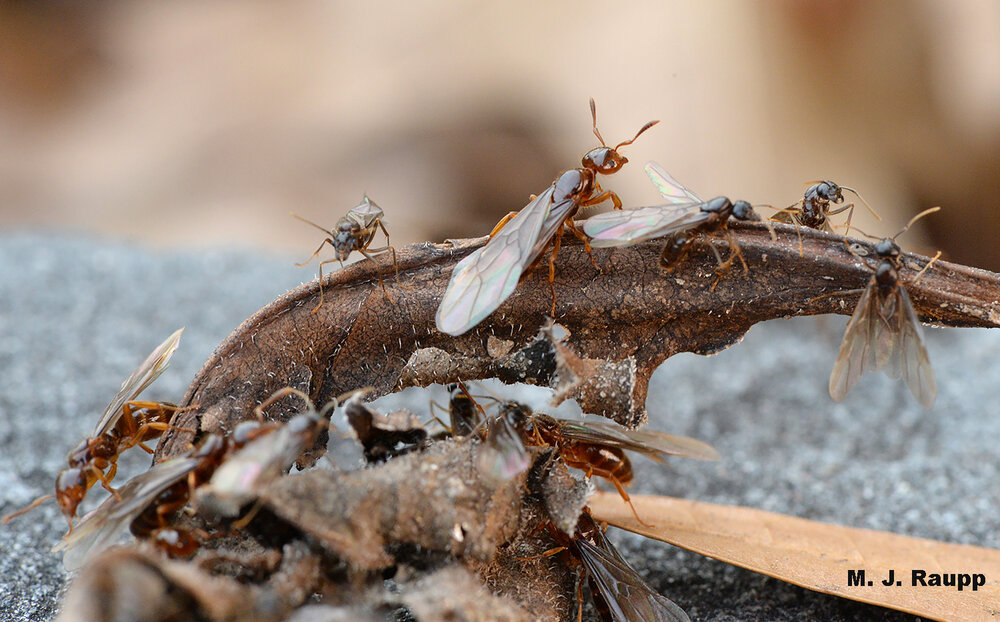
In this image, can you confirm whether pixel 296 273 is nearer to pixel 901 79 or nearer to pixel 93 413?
pixel 93 413

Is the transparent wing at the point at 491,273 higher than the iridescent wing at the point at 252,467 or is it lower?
higher

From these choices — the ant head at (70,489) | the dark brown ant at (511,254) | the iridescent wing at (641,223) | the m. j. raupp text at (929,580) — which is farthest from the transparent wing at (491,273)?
the m. j. raupp text at (929,580)

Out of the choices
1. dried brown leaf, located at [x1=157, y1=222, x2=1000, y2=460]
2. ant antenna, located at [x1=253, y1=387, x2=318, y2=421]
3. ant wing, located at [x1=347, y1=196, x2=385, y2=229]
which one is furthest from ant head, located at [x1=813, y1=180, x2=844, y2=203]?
ant antenna, located at [x1=253, y1=387, x2=318, y2=421]

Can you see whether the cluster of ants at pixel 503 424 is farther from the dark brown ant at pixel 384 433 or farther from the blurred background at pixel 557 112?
the blurred background at pixel 557 112

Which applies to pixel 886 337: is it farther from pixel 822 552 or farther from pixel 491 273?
pixel 491 273

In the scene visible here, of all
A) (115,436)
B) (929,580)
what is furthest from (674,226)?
(115,436)

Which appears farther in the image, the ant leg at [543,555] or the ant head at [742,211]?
the ant head at [742,211]

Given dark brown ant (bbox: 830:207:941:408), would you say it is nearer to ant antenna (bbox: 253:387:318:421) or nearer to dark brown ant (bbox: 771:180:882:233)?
dark brown ant (bbox: 771:180:882:233)
